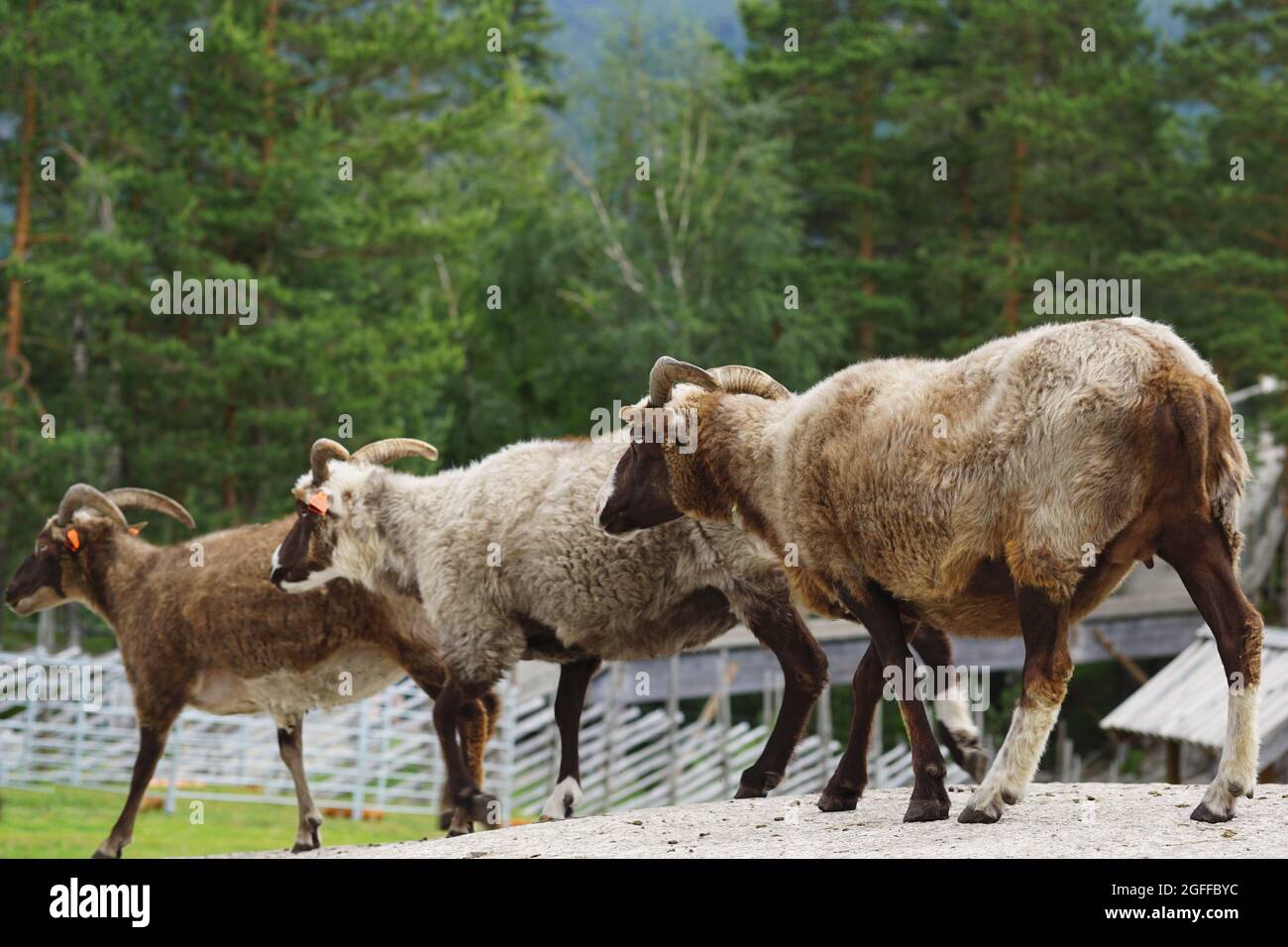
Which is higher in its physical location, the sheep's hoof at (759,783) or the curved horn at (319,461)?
the curved horn at (319,461)

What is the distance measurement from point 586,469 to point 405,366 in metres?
20.2

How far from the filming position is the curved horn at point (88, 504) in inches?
505

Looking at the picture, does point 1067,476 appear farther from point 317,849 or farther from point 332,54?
point 332,54

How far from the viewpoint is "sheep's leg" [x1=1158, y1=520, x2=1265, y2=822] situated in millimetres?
7066

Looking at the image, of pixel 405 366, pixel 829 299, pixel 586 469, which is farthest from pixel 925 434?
pixel 829 299

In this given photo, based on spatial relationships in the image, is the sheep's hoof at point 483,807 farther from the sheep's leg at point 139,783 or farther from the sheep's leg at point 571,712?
the sheep's leg at point 139,783

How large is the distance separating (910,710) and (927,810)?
0.49m

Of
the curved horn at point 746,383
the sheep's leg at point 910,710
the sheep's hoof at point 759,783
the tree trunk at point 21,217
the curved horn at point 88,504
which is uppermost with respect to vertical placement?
the tree trunk at point 21,217

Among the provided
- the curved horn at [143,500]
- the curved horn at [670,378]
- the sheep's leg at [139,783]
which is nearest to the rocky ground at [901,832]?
the curved horn at [670,378]

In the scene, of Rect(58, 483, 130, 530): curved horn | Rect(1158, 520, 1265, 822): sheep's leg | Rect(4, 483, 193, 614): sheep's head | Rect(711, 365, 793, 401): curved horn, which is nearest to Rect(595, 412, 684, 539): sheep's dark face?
Rect(711, 365, 793, 401): curved horn

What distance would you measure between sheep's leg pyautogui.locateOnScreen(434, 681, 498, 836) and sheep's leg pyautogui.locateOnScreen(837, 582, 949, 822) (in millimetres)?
3072

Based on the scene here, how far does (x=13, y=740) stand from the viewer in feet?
77.2

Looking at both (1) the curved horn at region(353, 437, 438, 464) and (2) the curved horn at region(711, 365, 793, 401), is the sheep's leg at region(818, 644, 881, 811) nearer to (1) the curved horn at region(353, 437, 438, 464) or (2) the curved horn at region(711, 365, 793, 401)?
(2) the curved horn at region(711, 365, 793, 401)

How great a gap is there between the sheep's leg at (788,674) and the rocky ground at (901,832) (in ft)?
0.82
